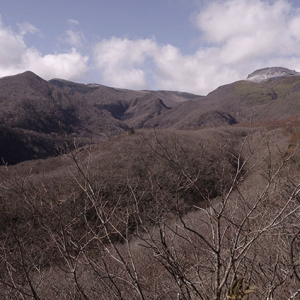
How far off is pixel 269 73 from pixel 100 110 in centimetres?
10951

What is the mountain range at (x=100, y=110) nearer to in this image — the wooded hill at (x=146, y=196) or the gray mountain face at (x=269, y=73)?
the gray mountain face at (x=269, y=73)

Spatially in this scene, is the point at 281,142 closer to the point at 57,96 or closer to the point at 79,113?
the point at 79,113

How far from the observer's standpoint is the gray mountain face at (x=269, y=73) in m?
143

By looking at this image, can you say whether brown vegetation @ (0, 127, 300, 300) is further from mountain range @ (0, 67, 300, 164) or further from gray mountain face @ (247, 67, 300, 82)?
gray mountain face @ (247, 67, 300, 82)

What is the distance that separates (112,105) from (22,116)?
67580 millimetres

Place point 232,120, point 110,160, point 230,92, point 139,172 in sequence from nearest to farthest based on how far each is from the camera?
point 139,172 < point 110,160 < point 232,120 < point 230,92

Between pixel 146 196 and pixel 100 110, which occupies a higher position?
pixel 100 110

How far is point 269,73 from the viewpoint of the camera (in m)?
150

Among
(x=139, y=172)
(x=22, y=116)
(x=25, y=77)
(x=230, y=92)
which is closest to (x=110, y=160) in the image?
(x=139, y=172)

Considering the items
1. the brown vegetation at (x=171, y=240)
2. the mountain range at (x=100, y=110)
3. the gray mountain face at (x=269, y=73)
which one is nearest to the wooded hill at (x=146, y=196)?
the brown vegetation at (x=171, y=240)

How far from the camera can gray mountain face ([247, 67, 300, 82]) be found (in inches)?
5645

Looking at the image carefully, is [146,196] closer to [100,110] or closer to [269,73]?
[100,110]

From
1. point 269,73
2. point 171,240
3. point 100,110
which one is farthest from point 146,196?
point 269,73

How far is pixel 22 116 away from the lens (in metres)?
58.6
